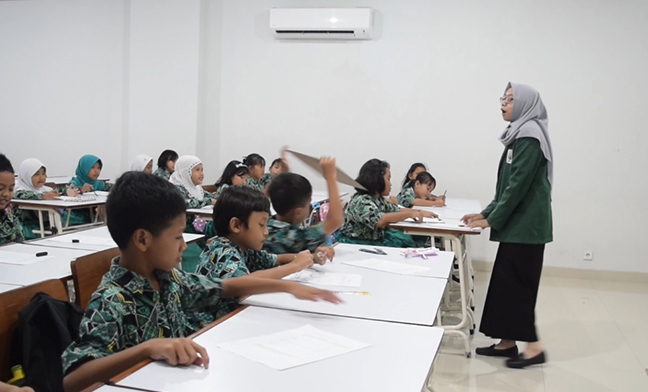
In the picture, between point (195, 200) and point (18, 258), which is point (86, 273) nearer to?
point (18, 258)

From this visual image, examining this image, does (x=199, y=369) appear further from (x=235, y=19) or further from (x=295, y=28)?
(x=235, y=19)

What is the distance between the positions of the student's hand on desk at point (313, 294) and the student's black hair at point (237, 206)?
1.43 feet

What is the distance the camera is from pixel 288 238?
262cm

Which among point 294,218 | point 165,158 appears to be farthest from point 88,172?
point 294,218

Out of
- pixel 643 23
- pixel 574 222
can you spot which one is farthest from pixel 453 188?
Answer: pixel 643 23

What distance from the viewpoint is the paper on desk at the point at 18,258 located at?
2.52 metres

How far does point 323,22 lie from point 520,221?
3837mm

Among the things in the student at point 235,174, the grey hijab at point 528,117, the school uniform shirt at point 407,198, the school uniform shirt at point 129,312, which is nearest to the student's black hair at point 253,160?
the student at point 235,174

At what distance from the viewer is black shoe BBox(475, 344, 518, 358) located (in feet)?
11.4

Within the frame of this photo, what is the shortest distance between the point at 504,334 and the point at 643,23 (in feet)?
13.0

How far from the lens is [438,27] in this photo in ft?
20.4

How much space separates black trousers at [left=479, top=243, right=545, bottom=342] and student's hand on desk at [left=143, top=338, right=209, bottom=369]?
2.39 m

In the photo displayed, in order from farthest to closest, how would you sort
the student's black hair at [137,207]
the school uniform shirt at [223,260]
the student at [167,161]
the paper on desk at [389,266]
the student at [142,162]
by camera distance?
1. the student at [142,162]
2. the student at [167,161]
3. the paper on desk at [389,266]
4. the school uniform shirt at [223,260]
5. the student's black hair at [137,207]

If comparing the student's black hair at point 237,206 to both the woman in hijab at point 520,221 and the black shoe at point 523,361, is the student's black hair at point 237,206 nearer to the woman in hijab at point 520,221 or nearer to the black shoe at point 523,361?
the woman in hijab at point 520,221
